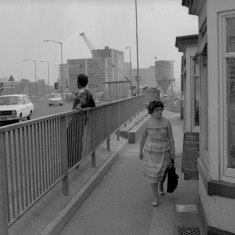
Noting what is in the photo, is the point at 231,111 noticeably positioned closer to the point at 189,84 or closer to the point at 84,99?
the point at 84,99

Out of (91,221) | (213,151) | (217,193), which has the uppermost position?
(213,151)

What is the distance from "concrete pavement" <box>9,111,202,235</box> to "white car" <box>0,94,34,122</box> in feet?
48.7

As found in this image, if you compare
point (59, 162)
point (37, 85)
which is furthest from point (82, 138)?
point (37, 85)

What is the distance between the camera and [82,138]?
265 inches

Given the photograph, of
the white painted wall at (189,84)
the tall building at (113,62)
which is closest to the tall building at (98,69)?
the tall building at (113,62)

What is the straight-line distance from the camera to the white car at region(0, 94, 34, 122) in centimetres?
2158

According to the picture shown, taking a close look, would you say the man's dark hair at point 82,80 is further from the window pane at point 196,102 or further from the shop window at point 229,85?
the shop window at point 229,85

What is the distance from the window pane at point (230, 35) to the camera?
397 centimetres

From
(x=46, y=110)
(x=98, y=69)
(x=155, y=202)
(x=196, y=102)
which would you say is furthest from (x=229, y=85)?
(x=98, y=69)

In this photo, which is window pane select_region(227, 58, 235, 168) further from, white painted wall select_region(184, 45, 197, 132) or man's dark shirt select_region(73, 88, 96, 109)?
white painted wall select_region(184, 45, 197, 132)

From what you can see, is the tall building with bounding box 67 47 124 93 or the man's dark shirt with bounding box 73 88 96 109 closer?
the man's dark shirt with bounding box 73 88 96 109

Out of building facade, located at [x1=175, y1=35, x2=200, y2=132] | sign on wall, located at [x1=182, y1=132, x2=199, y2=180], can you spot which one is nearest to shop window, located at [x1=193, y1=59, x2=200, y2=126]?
building facade, located at [x1=175, y1=35, x2=200, y2=132]

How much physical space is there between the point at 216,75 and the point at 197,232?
1797 mm

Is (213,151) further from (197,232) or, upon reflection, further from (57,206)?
(57,206)
